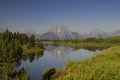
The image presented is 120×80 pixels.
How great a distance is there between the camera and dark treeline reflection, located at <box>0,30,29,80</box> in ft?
131

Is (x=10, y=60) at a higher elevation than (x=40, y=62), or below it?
higher

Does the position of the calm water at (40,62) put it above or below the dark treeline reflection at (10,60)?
below

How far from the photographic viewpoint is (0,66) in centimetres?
4078

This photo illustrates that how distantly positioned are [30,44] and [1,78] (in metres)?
156

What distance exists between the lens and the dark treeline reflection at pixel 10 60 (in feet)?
131

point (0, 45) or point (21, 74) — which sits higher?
point (0, 45)

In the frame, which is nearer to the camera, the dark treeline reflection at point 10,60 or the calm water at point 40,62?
the dark treeline reflection at point 10,60

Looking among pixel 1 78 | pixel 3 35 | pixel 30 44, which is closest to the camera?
pixel 1 78

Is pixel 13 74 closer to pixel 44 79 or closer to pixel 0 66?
pixel 0 66

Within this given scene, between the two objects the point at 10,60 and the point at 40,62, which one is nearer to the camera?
the point at 10,60

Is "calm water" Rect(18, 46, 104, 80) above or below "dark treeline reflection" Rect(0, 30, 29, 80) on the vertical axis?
below

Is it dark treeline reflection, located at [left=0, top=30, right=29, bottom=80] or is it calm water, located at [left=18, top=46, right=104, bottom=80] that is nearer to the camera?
dark treeline reflection, located at [left=0, top=30, right=29, bottom=80]

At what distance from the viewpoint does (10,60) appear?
40688 mm

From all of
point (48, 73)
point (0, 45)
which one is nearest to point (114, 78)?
point (0, 45)
